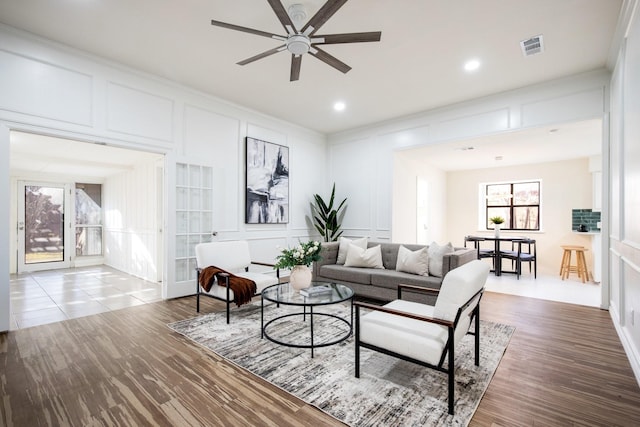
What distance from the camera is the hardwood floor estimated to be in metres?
1.82

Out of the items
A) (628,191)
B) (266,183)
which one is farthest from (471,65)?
(266,183)

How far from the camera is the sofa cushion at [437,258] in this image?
12.3 feet

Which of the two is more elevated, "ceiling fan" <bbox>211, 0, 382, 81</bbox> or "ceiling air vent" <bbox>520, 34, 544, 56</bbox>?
"ceiling air vent" <bbox>520, 34, 544, 56</bbox>

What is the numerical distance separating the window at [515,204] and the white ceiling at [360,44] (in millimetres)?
4250

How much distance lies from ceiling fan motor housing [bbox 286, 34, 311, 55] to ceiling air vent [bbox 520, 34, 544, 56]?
2326 millimetres

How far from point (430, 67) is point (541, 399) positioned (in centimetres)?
353

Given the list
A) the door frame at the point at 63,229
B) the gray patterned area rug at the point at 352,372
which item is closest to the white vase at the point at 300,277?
the gray patterned area rug at the point at 352,372

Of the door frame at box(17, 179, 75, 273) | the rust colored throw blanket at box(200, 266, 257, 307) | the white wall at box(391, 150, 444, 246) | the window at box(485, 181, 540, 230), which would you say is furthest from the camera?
the window at box(485, 181, 540, 230)

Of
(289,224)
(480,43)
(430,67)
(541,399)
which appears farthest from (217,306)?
(480,43)

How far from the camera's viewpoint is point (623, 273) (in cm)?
292

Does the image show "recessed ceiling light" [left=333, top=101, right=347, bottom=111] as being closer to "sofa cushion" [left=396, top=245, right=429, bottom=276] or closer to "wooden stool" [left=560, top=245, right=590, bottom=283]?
"sofa cushion" [left=396, top=245, right=429, bottom=276]

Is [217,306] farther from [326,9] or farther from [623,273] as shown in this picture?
[623,273]

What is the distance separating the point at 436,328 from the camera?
6.70ft

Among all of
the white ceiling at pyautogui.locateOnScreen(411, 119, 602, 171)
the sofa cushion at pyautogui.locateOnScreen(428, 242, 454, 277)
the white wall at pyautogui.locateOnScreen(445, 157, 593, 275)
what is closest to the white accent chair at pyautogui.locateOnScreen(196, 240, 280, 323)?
the sofa cushion at pyautogui.locateOnScreen(428, 242, 454, 277)
